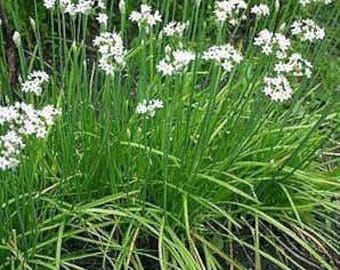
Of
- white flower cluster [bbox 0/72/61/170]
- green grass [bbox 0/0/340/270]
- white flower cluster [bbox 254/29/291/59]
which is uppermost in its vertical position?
white flower cluster [bbox 254/29/291/59]

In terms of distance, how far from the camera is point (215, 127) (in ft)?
10.9

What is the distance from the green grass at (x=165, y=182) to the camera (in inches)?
117

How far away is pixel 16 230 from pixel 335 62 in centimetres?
255

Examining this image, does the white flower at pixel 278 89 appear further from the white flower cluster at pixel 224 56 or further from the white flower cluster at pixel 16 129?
the white flower cluster at pixel 16 129

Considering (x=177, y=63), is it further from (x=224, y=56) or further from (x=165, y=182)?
(x=165, y=182)

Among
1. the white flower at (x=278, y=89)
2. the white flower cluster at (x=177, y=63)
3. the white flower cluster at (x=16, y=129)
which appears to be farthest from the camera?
the white flower at (x=278, y=89)

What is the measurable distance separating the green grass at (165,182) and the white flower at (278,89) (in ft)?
0.60

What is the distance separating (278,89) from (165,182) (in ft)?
1.69

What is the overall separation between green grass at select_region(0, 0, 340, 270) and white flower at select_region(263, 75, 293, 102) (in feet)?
0.60

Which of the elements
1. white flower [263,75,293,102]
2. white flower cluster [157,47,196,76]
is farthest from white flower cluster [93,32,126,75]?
white flower [263,75,293,102]

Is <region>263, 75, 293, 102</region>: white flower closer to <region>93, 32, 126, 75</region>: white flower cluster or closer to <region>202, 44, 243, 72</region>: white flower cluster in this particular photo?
<region>202, 44, 243, 72</region>: white flower cluster

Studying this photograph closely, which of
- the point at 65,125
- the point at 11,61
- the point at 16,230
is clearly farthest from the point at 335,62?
the point at 16,230

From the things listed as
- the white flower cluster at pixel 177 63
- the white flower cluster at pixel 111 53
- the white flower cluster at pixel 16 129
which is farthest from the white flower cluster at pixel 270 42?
the white flower cluster at pixel 16 129

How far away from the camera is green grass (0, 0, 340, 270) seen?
9.76 ft
